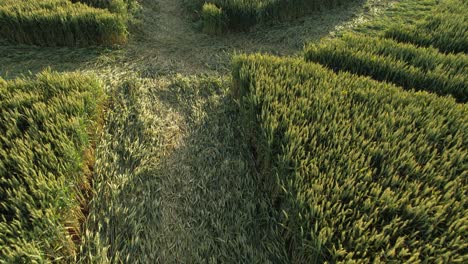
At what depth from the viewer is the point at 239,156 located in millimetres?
3596

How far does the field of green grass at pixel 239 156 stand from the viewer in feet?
7.18

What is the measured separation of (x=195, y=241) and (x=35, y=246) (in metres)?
1.48

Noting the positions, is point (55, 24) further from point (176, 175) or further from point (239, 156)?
point (239, 156)

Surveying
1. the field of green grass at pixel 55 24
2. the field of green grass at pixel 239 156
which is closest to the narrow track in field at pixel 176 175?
the field of green grass at pixel 239 156

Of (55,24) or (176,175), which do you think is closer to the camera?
(176,175)

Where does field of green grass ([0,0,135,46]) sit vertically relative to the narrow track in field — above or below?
above

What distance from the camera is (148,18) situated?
7648 mm

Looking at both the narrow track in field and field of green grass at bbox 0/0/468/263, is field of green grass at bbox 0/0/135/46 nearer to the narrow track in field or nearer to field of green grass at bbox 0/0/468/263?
field of green grass at bbox 0/0/468/263

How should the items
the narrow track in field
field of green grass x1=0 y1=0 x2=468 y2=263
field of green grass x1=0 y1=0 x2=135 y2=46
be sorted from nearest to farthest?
field of green grass x1=0 y1=0 x2=468 y2=263 < the narrow track in field < field of green grass x1=0 y1=0 x2=135 y2=46

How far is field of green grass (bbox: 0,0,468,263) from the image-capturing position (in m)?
2.19

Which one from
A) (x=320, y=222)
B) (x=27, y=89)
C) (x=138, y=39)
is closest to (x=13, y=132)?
(x=27, y=89)

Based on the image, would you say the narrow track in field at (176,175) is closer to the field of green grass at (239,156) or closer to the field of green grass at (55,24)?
the field of green grass at (239,156)

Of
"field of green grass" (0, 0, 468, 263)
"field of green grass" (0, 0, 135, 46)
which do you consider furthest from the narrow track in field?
"field of green grass" (0, 0, 135, 46)

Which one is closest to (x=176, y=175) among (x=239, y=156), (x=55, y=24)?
(x=239, y=156)
